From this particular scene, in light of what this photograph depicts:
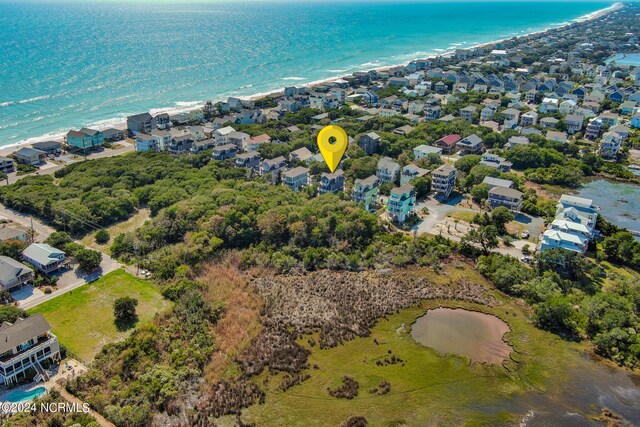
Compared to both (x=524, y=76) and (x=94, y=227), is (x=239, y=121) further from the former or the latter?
(x=524, y=76)

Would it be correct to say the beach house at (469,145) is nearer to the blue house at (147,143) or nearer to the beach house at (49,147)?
the blue house at (147,143)

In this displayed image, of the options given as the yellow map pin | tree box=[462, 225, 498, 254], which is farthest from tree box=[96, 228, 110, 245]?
tree box=[462, 225, 498, 254]

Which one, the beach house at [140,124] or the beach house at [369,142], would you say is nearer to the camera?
the beach house at [369,142]

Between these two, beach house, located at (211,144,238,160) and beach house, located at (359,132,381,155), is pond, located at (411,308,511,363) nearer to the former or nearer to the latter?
beach house, located at (359,132,381,155)

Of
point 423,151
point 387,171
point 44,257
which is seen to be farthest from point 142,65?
point 44,257

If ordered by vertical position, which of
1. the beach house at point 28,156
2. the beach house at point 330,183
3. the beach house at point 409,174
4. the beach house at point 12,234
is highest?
the beach house at point 28,156

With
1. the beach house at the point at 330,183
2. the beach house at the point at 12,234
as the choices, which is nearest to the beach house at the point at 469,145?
the beach house at the point at 330,183
